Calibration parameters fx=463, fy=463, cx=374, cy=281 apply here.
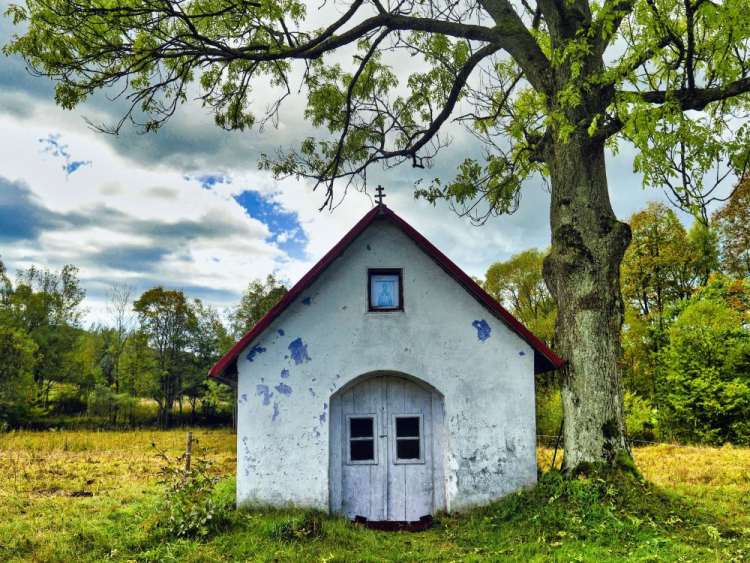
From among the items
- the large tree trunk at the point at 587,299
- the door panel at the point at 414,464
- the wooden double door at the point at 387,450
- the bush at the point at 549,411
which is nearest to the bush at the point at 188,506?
the wooden double door at the point at 387,450

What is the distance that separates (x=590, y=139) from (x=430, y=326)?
13.9 ft

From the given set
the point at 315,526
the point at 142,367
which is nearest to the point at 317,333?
the point at 315,526

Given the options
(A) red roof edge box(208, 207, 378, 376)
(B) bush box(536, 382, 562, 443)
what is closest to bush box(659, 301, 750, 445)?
(B) bush box(536, 382, 562, 443)

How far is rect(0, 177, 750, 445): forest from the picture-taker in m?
18.5

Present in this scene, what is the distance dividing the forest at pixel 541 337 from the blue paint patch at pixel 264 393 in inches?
262

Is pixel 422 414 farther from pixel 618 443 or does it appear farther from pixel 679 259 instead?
pixel 679 259

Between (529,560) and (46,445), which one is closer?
(529,560)

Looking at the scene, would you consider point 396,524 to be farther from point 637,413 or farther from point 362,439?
point 637,413

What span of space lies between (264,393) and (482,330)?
384cm

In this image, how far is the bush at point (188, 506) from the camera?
6.59 m

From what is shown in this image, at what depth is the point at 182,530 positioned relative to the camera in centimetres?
652

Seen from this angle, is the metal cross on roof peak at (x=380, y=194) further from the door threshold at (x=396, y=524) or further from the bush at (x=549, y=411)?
the bush at (x=549, y=411)

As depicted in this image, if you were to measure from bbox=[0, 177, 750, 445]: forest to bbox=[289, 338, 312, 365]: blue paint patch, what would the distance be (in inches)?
232

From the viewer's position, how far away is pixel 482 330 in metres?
8.00
